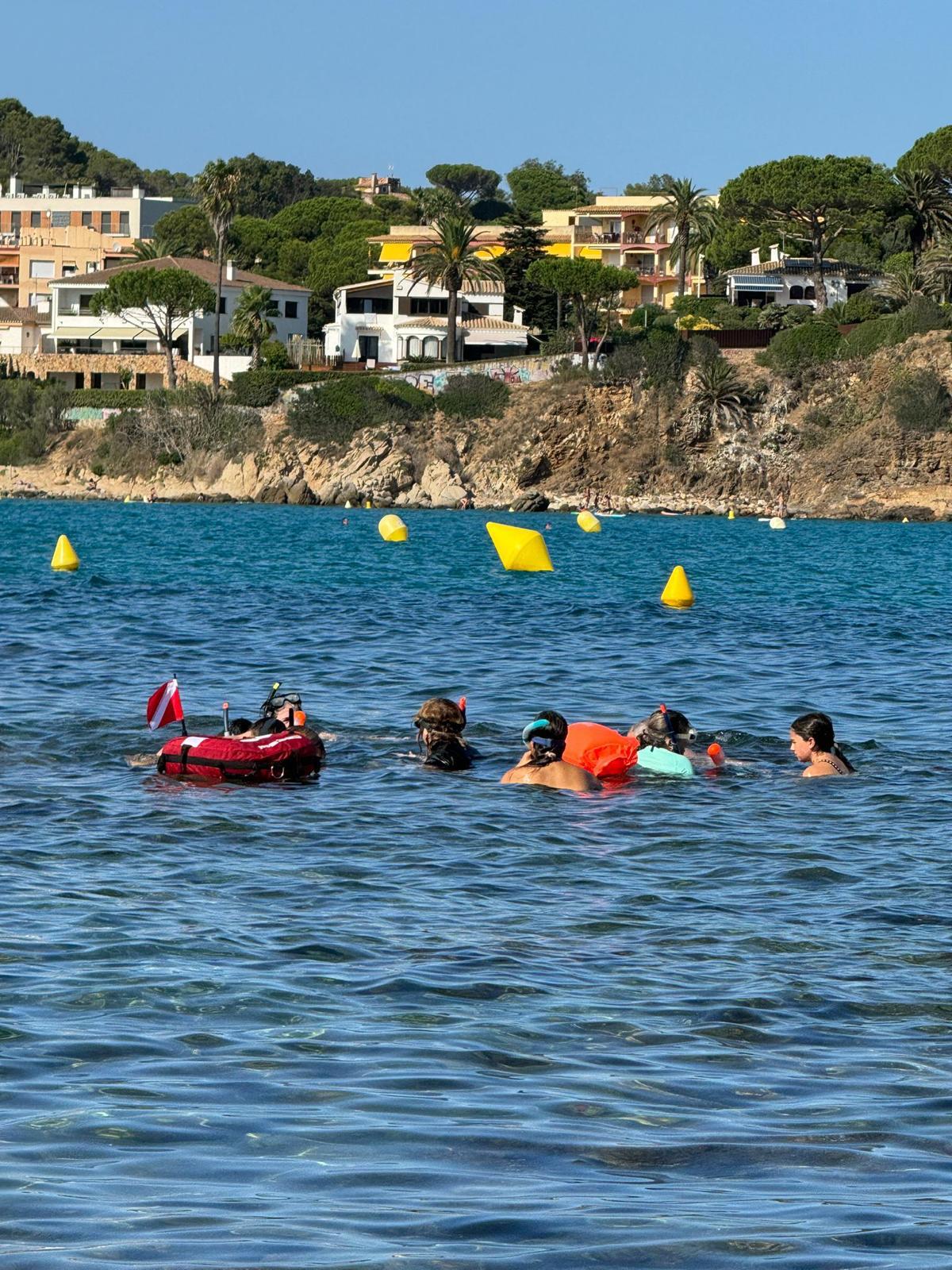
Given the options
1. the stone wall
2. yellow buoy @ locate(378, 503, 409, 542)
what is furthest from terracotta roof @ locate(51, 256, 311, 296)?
yellow buoy @ locate(378, 503, 409, 542)

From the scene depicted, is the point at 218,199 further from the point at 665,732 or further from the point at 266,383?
the point at 665,732

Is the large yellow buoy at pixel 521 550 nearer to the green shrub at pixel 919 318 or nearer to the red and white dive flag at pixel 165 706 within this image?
the red and white dive flag at pixel 165 706

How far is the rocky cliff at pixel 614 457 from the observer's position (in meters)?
94.3

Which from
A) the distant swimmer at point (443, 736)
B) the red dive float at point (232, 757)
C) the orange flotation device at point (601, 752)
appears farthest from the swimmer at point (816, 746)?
the red dive float at point (232, 757)

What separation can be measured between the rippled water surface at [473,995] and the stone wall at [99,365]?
277 ft

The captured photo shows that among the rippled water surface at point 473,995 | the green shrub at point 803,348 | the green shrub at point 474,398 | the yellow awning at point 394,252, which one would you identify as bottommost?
the rippled water surface at point 473,995

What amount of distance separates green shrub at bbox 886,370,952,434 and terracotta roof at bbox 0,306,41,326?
5515 centimetres

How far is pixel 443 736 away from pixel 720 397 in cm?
8321

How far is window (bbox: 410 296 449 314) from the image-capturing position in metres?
109

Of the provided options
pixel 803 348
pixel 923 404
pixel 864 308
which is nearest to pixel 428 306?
pixel 803 348

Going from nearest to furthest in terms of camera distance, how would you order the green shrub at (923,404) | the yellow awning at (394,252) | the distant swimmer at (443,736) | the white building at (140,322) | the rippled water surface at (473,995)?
the rippled water surface at (473,995) < the distant swimmer at (443,736) < the green shrub at (923,404) < the white building at (140,322) < the yellow awning at (394,252)

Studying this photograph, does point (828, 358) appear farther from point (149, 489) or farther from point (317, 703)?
point (317, 703)

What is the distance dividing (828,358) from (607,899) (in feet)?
295

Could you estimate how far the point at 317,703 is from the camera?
21000 millimetres
